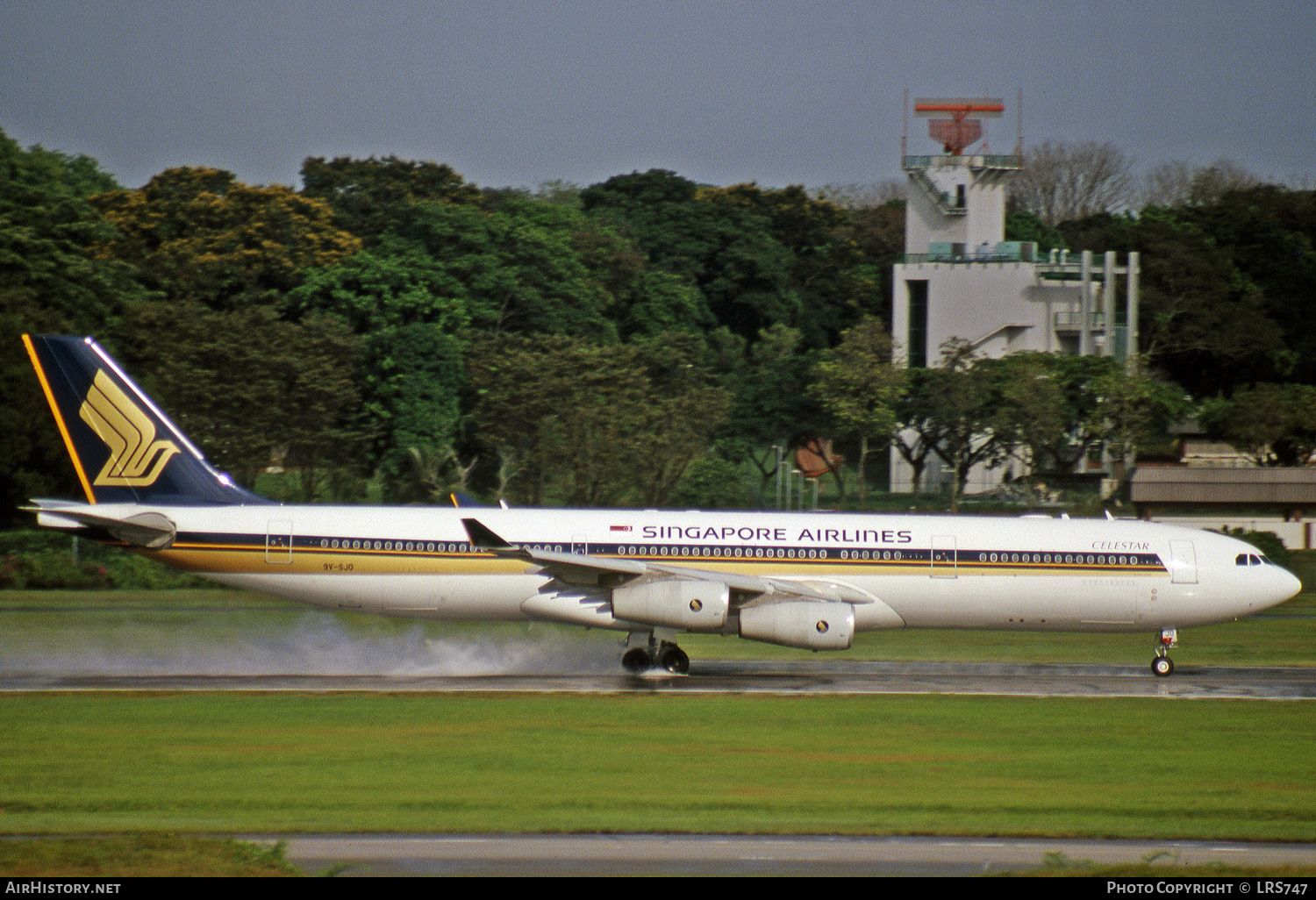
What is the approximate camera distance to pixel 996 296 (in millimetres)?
87688

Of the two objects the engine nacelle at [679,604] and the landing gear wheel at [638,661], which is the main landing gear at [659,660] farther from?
the engine nacelle at [679,604]

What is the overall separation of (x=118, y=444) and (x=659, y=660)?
1228 centimetres

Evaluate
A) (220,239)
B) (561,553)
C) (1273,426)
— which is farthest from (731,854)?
(220,239)

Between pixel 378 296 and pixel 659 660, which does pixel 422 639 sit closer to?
pixel 659 660

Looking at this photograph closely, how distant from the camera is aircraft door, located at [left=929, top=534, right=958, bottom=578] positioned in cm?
3111

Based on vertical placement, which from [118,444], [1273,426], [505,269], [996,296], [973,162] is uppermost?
[973,162]

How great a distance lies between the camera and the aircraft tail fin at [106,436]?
31125 mm

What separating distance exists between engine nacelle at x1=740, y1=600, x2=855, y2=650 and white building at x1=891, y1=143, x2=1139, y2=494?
54.1 metres

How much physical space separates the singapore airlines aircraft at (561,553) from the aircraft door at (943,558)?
0.03 meters

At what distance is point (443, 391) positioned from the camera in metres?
69.9

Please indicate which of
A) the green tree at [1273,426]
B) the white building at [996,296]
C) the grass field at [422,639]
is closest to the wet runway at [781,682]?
the grass field at [422,639]

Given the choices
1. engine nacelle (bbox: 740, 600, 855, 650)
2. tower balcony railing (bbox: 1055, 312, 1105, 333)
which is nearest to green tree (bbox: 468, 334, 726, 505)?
tower balcony railing (bbox: 1055, 312, 1105, 333)

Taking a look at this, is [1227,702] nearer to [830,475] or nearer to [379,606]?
[379,606]

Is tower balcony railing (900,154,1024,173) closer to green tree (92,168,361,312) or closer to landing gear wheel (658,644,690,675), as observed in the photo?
green tree (92,168,361,312)
